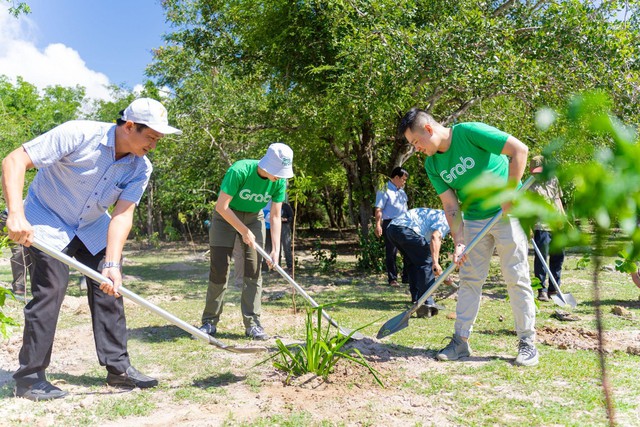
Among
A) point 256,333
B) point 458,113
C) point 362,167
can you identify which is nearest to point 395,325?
point 256,333

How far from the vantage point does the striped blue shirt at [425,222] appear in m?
6.13

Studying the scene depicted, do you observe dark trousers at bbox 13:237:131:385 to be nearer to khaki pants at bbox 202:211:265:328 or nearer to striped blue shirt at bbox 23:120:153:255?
striped blue shirt at bbox 23:120:153:255

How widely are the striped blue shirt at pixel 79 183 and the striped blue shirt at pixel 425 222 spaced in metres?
3.36

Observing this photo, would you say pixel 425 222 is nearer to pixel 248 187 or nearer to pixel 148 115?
pixel 248 187

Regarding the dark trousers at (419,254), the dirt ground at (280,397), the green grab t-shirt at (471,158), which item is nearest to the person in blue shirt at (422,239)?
the dark trousers at (419,254)

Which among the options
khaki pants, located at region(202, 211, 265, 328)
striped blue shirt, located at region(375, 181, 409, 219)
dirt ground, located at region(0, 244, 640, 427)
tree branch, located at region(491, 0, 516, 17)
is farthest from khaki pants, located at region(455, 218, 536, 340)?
tree branch, located at region(491, 0, 516, 17)

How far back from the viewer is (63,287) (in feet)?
11.6

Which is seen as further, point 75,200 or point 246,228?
point 246,228

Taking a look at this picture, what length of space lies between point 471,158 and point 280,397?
6.92ft

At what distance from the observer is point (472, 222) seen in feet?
13.8

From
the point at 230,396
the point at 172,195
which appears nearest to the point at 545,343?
the point at 230,396

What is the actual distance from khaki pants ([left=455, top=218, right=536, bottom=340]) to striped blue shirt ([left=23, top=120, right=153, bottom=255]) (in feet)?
8.08

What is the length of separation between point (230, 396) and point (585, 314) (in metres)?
4.27

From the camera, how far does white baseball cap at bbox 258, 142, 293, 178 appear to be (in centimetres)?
456
